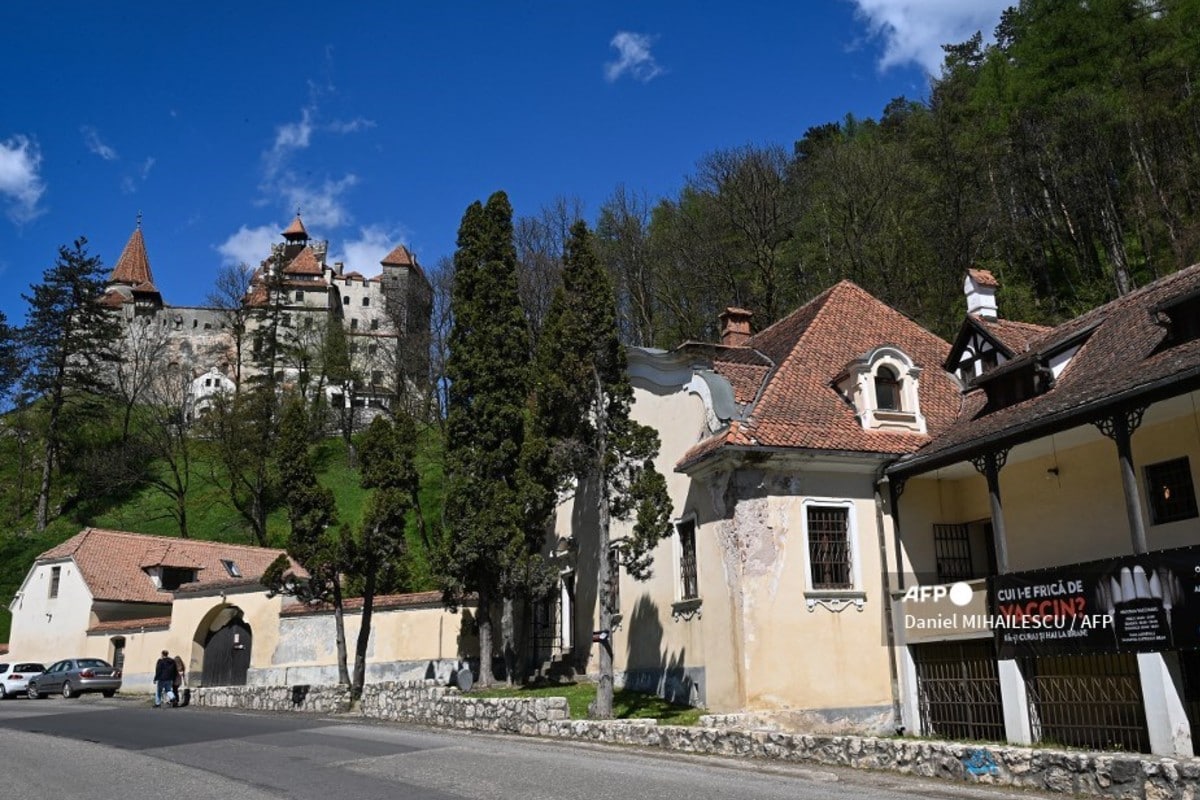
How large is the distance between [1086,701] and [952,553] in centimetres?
488

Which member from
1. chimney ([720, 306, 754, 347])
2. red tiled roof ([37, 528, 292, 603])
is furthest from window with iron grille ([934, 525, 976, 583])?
red tiled roof ([37, 528, 292, 603])

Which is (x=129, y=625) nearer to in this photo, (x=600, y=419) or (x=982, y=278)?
(x=600, y=419)

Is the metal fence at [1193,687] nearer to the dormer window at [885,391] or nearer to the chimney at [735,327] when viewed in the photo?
the dormer window at [885,391]

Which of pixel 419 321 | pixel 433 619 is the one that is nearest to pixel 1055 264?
pixel 433 619

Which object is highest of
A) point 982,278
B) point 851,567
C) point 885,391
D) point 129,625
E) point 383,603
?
point 982,278

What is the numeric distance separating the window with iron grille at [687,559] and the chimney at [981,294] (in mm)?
9111

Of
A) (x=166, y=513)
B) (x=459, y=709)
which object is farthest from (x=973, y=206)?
(x=166, y=513)

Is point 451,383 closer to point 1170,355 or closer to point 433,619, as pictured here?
point 433,619

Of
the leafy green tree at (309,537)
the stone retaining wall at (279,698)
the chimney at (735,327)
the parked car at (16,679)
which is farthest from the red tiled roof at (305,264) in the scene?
the chimney at (735,327)

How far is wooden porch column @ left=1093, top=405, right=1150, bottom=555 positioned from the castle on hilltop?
38.2m

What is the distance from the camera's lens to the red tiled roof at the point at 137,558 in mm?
38562

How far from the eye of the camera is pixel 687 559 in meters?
19.7

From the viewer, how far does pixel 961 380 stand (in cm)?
2131

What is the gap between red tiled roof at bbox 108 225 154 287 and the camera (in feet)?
312
